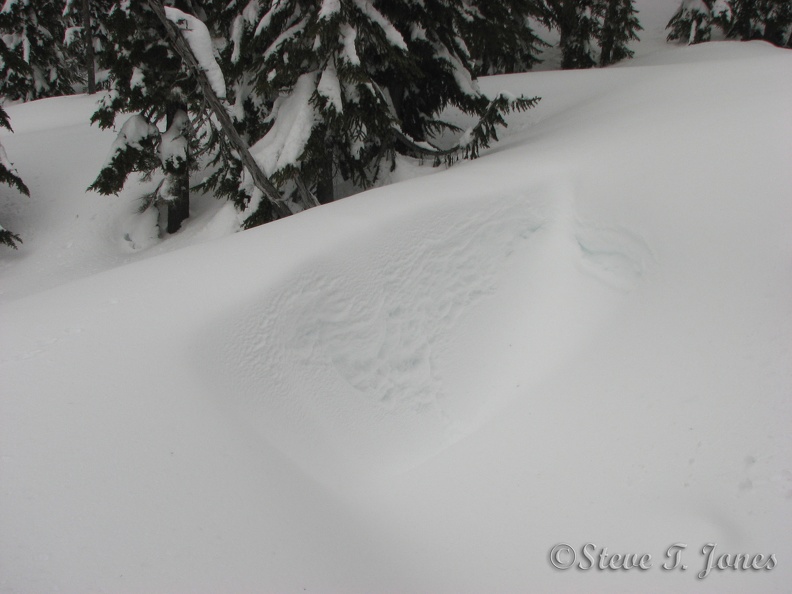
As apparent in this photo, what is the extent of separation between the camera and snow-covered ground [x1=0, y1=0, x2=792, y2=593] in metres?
3.01

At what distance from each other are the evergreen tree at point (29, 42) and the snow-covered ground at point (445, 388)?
18.3m

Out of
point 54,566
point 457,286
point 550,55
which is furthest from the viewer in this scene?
point 550,55

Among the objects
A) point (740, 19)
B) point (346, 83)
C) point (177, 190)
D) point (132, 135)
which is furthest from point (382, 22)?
point (740, 19)

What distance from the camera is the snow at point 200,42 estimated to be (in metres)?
7.18

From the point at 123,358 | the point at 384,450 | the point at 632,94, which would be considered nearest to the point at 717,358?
the point at 384,450

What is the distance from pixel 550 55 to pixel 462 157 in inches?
758

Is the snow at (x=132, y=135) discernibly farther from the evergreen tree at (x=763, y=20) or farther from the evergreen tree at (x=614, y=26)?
the evergreen tree at (x=763, y=20)

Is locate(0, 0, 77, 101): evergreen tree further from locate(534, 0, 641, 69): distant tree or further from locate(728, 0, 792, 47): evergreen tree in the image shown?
locate(728, 0, 792, 47): evergreen tree

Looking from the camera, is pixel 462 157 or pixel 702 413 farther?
pixel 462 157

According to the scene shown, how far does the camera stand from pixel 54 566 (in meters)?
2.51

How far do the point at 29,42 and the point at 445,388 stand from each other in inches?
886

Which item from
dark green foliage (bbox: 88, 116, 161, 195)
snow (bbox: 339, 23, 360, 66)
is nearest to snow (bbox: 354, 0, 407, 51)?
snow (bbox: 339, 23, 360, 66)

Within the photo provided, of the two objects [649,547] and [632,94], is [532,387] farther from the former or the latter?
[632,94]

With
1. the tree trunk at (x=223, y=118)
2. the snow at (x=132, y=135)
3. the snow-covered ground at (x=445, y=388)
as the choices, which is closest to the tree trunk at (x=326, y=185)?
the tree trunk at (x=223, y=118)
